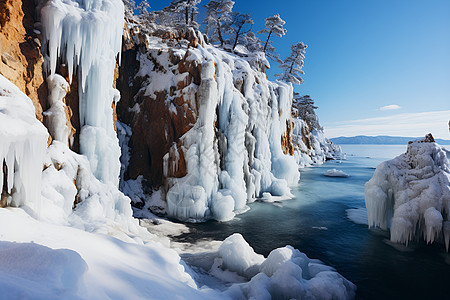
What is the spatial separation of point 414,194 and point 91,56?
14313 mm

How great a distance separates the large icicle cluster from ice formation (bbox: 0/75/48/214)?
8045 mm

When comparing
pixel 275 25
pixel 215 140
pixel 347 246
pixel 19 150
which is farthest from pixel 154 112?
pixel 275 25

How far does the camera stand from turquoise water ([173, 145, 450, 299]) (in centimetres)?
734

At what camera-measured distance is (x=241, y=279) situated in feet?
22.0

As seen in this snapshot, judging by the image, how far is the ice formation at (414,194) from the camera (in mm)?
8875

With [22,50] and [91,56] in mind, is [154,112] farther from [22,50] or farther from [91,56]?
[22,50]

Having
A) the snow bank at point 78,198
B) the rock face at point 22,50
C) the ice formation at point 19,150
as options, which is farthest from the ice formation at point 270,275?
the rock face at point 22,50

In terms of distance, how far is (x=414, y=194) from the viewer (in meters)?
9.67

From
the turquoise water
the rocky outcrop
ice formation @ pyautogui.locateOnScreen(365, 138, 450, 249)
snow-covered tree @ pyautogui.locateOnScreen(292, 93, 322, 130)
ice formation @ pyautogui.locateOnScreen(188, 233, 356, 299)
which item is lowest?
the turquoise water

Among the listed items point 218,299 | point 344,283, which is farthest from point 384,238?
point 218,299

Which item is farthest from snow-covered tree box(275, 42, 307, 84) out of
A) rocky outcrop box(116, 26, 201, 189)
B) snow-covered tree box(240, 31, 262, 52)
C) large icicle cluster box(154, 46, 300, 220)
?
rocky outcrop box(116, 26, 201, 189)

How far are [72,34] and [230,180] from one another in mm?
10509

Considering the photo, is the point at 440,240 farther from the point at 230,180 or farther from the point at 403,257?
the point at 230,180

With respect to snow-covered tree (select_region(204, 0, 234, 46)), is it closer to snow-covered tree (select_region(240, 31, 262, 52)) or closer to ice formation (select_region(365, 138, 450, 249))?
snow-covered tree (select_region(240, 31, 262, 52))
